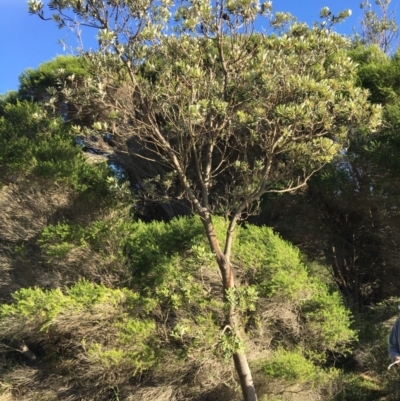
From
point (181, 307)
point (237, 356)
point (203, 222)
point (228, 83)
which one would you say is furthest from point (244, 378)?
point (228, 83)

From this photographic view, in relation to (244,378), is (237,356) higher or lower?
higher

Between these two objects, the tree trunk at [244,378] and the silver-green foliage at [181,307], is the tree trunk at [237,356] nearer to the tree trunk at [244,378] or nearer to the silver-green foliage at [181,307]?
the tree trunk at [244,378]

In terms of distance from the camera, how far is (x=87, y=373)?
5953mm

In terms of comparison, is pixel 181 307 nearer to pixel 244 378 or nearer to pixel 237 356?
pixel 237 356

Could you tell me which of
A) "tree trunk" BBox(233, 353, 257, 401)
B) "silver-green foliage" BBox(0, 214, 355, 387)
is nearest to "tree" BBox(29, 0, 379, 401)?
"tree trunk" BBox(233, 353, 257, 401)

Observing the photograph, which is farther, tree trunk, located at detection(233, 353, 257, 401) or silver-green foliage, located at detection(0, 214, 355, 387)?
silver-green foliage, located at detection(0, 214, 355, 387)

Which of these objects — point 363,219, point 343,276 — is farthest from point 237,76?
point 343,276

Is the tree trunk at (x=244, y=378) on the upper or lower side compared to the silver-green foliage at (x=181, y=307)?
lower

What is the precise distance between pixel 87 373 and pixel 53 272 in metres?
1.57

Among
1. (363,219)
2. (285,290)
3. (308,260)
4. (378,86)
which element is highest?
(378,86)

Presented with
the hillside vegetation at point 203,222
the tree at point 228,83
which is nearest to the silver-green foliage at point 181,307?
the hillside vegetation at point 203,222

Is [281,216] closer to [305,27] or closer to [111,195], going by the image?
[111,195]

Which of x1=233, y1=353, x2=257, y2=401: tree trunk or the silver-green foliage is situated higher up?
the silver-green foliage

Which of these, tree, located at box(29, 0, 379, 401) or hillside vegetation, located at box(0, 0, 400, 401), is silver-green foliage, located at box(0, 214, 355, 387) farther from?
tree, located at box(29, 0, 379, 401)
